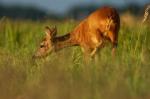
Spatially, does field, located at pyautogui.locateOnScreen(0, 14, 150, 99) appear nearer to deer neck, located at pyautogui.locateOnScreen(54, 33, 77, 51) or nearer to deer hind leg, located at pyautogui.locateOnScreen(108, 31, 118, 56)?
deer hind leg, located at pyautogui.locateOnScreen(108, 31, 118, 56)

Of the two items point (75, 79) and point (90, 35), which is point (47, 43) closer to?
point (90, 35)

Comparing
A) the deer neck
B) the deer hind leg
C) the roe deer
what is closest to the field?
the deer hind leg

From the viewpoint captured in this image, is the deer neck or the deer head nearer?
the deer head

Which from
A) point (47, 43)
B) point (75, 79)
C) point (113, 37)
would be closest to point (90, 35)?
point (113, 37)

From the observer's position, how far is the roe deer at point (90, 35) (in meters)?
11.6

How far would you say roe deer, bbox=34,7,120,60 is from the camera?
11.6 meters

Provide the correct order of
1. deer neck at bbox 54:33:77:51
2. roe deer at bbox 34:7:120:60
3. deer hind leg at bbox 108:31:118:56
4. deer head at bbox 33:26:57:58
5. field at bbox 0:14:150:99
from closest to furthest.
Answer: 1. field at bbox 0:14:150:99
2. deer hind leg at bbox 108:31:118:56
3. roe deer at bbox 34:7:120:60
4. deer head at bbox 33:26:57:58
5. deer neck at bbox 54:33:77:51

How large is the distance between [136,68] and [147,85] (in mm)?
868

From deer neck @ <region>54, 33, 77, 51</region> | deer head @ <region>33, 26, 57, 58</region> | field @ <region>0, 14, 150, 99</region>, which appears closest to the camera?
field @ <region>0, 14, 150, 99</region>

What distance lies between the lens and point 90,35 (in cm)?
1212

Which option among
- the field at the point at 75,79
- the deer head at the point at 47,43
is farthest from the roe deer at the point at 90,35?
the field at the point at 75,79

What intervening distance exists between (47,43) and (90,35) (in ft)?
3.39

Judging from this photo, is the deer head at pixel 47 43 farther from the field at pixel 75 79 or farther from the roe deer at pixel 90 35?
the field at pixel 75 79

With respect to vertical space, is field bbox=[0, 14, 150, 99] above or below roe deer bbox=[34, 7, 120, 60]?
below
